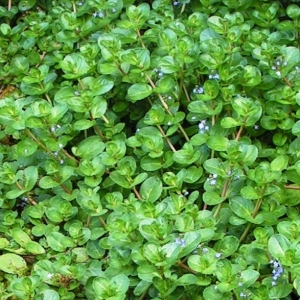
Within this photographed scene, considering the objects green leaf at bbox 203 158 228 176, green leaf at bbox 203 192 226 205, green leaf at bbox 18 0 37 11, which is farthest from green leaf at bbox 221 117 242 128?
green leaf at bbox 18 0 37 11

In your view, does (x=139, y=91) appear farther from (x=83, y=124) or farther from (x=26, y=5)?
(x=26, y=5)

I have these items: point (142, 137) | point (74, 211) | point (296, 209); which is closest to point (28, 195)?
point (74, 211)

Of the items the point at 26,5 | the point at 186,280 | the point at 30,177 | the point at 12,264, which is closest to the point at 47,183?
the point at 30,177

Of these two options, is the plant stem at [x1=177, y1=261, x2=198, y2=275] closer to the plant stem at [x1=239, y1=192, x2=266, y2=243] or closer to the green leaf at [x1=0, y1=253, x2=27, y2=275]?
the plant stem at [x1=239, y1=192, x2=266, y2=243]

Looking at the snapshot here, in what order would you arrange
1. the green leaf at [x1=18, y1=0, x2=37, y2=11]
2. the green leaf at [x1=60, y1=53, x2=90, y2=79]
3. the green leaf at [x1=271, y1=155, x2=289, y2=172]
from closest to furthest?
the green leaf at [x1=271, y1=155, x2=289, y2=172]
the green leaf at [x1=60, y1=53, x2=90, y2=79]
the green leaf at [x1=18, y1=0, x2=37, y2=11]

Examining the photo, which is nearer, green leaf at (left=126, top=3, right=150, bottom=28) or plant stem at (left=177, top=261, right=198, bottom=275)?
plant stem at (left=177, top=261, right=198, bottom=275)

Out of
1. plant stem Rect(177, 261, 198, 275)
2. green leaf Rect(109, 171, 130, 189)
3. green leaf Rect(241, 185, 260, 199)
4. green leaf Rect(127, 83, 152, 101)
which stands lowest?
plant stem Rect(177, 261, 198, 275)

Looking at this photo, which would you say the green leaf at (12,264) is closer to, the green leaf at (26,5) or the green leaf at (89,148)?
the green leaf at (89,148)
